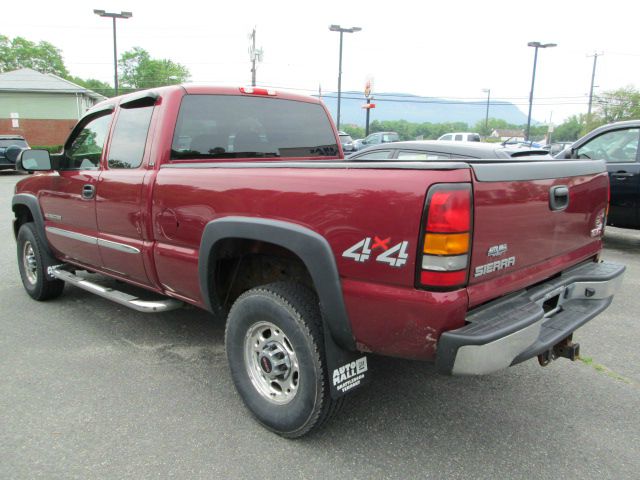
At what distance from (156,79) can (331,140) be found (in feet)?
248

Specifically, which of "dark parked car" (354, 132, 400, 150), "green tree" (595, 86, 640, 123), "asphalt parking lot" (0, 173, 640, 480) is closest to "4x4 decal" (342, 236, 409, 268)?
"asphalt parking lot" (0, 173, 640, 480)

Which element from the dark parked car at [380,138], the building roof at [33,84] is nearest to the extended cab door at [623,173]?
the dark parked car at [380,138]

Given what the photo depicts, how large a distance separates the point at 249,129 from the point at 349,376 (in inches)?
83.6

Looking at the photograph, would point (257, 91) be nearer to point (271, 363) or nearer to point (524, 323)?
point (271, 363)

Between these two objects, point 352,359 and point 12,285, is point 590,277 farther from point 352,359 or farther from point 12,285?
point 12,285

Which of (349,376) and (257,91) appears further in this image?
(257,91)

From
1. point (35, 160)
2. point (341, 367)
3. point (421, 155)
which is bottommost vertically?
point (341, 367)

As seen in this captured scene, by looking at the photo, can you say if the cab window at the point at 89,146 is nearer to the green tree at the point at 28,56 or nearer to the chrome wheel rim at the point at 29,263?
the chrome wheel rim at the point at 29,263

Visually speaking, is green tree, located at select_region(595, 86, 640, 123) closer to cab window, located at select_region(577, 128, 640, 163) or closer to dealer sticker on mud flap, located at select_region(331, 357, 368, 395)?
cab window, located at select_region(577, 128, 640, 163)

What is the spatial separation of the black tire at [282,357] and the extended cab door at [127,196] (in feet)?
3.39

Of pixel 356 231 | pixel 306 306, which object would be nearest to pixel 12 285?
pixel 306 306

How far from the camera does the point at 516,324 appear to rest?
2.14 metres

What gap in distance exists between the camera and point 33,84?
124ft

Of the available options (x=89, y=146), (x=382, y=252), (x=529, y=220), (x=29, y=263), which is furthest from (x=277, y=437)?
(x=29, y=263)
